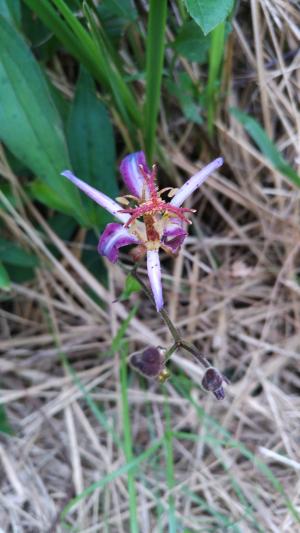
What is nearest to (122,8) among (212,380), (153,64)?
(153,64)

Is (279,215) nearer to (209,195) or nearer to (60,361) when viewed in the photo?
(209,195)

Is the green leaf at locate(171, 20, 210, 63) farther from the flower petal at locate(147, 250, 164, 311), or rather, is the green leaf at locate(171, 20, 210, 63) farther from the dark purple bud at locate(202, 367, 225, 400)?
the dark purple bud at locate(202, 367, 225, 400)

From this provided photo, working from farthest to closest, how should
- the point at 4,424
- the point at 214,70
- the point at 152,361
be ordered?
the point at 4,424
the point at 214,70
the point at 152,361

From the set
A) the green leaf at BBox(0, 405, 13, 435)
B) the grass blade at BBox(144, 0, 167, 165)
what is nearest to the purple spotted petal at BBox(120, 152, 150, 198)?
the grass blade at BBox(144, 0, 167, 165)

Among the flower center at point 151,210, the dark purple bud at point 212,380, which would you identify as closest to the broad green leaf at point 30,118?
the flower center at point 151,210

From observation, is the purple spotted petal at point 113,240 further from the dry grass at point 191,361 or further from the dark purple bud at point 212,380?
the dry grass at point 191,361

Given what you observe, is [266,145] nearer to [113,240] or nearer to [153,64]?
[153,64]
